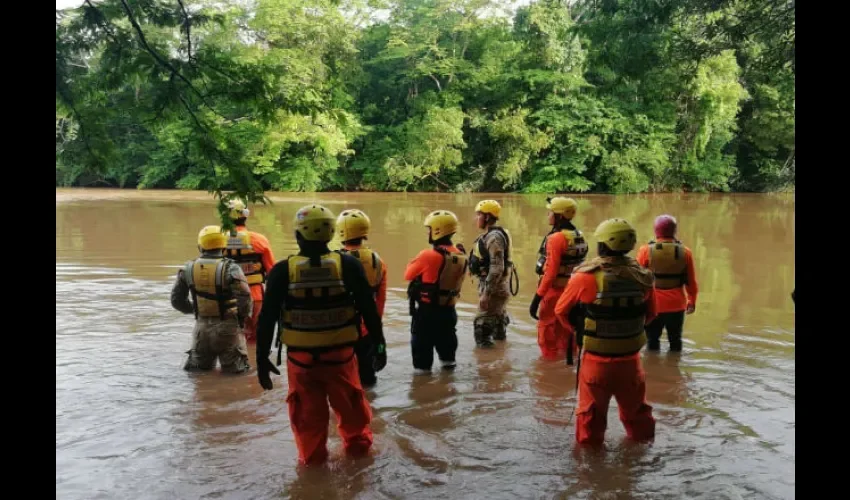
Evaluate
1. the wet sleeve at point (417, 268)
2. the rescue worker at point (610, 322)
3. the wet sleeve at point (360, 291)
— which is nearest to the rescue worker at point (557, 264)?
the wet sleeve at point (417, 268)

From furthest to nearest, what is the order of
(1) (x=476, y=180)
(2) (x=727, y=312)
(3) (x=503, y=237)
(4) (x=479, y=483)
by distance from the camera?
1. (1) (x=476, y=180)
2. (2) (x=727, y=312)
3. (3) (x=503, y=237)
4. (4) (x=479, y=483)

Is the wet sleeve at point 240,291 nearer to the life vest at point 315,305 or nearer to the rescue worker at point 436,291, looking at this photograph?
the rescue worker at point 436,291

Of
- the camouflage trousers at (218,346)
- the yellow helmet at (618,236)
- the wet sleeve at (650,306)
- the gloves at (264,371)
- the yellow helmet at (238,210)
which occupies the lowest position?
the camouflage trousers at (218,346)

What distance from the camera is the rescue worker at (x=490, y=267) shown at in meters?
8.29

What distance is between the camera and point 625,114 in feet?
138

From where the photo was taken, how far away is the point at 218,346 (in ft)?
24.3

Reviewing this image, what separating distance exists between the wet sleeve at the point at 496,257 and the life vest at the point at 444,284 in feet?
2.72

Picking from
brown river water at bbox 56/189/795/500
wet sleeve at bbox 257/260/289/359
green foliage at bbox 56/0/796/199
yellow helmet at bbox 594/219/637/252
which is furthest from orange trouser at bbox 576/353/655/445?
green foliage at bbox 56/0/796/199

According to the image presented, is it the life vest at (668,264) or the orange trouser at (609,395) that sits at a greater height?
the life vest at (668,264)

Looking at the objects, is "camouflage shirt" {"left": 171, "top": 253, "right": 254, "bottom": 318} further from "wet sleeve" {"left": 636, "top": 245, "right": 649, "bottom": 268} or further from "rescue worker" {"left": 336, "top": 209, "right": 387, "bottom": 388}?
"wet sleeve" {"left": 636, "top": 245, "right": 649, "bottom": 268}
